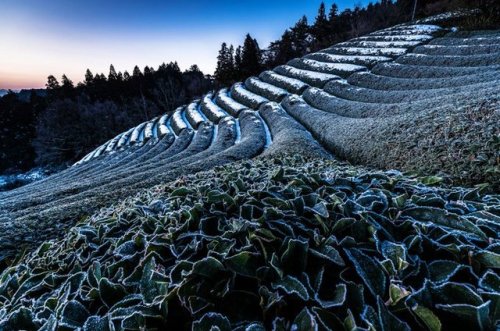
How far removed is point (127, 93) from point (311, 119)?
75.8 m

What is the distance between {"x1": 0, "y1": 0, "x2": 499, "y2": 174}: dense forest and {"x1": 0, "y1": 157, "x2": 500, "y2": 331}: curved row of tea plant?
3840 cm

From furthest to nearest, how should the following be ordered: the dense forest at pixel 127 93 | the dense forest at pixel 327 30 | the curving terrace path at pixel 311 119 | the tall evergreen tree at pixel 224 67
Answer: the tall evergreen tree at pixel 224 67
the dense forest at pixel 127 93
the dense forest at pixel 327 30
the curving terrace path at pixel 311 119

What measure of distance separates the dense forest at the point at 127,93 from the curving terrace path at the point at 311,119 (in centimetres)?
1499

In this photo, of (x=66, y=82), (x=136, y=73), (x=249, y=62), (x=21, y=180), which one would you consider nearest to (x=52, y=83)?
(x=66, y=82)

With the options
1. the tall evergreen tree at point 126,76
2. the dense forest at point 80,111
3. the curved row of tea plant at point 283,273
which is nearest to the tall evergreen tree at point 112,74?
the dense forest at point 80,111

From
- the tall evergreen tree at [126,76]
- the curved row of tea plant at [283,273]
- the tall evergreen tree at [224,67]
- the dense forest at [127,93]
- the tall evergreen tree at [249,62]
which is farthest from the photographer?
the tall evergreen tree at [126,76]

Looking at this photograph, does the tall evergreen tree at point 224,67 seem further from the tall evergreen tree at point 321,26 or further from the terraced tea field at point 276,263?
the terraced tea field at point 276,263

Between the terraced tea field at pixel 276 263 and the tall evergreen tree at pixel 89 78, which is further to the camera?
the tall evergreen tree at pixel 89 78

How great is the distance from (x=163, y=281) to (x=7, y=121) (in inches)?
3759

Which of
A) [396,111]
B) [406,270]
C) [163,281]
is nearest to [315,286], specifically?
[406,270]

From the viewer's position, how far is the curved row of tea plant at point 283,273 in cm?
133

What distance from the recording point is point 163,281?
5.26 ft

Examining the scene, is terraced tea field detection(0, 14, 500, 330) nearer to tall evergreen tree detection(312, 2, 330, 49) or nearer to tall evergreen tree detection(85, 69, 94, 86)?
tall evergreen tree detection(312, 2, 330, 49)

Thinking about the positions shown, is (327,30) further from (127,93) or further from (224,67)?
(127,93)
